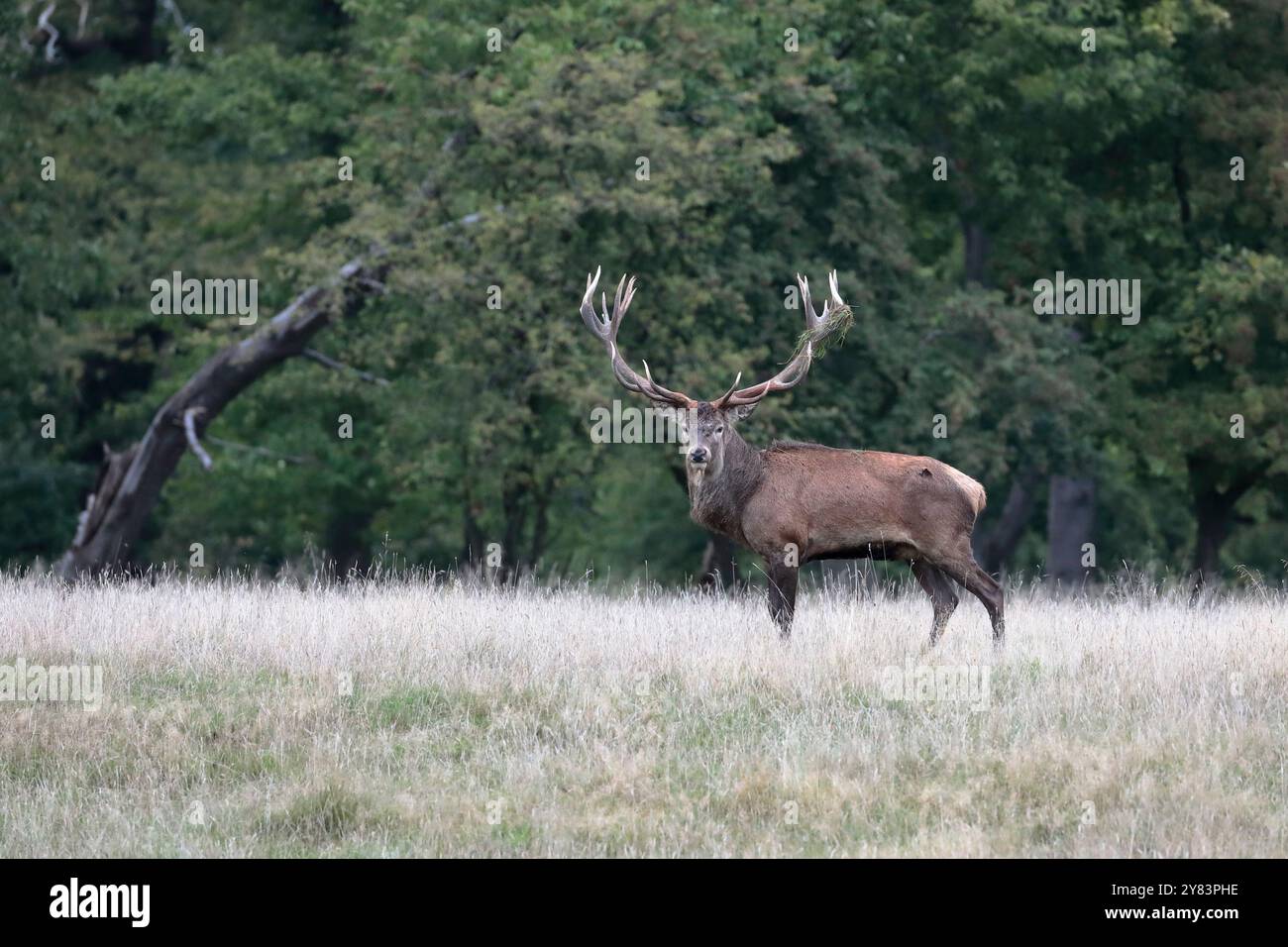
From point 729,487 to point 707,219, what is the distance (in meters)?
10.4

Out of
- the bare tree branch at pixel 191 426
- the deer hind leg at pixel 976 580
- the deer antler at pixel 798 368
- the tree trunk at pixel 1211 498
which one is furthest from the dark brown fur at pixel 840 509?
the tree trunk at pixel 1211 498

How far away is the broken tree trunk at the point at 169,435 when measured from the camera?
876 inches

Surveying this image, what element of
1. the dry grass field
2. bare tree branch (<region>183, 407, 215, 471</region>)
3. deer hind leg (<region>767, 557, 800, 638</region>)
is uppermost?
bare tree branch (<region>183, 407, 215, 471</region>)

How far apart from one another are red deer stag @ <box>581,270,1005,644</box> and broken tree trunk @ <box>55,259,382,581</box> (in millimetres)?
10981

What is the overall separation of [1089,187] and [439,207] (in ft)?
29.5

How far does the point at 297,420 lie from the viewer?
2806 centimetres

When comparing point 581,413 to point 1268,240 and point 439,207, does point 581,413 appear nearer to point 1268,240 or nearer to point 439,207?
point 439,207

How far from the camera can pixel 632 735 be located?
A: 9.08 metres

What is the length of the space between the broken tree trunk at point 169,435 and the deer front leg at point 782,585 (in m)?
11.5

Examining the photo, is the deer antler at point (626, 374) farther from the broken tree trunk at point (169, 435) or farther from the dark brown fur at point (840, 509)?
the broken tree trunk at point (169, 435)

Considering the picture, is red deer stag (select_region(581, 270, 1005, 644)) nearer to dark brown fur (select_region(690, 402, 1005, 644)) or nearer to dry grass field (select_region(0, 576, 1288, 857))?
dark brown fur (select_region(690, 402, 1005, 644))

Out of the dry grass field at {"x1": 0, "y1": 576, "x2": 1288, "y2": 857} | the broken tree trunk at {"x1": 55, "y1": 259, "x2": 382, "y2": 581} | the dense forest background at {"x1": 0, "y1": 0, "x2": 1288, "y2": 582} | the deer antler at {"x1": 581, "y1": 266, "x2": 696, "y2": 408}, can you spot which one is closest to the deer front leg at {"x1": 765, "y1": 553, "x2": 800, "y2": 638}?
the dry grass field at {"x1": 0, "y1": 576, "x2": 1288, "y2": 857}

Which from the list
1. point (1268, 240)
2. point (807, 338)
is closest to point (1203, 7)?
point (1268, 240)

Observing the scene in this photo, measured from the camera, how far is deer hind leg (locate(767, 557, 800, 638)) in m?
11.4
